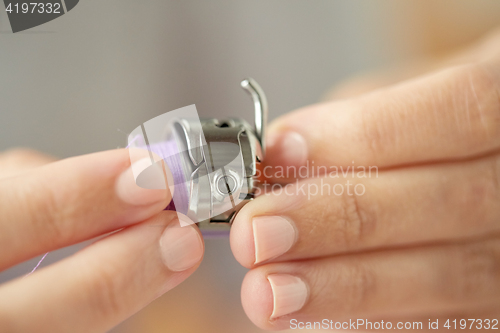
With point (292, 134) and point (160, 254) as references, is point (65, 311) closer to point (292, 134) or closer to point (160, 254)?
point (160, 254)

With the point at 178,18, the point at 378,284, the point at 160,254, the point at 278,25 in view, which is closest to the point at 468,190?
the point at 378,284

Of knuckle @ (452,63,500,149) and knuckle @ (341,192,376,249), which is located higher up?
knuckle @ (452,63,500,149)

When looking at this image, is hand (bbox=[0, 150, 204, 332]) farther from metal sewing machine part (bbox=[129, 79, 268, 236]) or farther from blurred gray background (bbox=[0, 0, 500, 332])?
blurred gray background (bbox=[0, 0, 500, 332])

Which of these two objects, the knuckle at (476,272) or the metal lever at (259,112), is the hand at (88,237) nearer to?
the metal lever at (259,112)

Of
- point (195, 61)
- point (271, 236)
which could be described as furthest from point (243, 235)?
point (195, 61)

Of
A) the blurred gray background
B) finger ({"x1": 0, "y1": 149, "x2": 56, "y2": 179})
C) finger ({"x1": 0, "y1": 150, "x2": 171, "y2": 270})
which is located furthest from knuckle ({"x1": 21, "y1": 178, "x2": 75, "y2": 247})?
the blurred gray background

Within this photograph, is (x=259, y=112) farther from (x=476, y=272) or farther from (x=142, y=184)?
(x=476, y=272)

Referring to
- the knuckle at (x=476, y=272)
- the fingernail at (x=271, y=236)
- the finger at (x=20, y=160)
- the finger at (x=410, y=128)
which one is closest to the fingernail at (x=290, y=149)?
the finger at (x=410, y=128)
